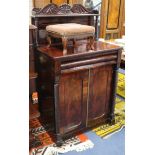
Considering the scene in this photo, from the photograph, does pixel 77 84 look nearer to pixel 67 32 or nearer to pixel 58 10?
pixel 67 32

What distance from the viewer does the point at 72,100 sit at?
178 cm

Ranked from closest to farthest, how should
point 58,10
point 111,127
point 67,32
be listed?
point 67,32 → point 58,10 → point 111,127

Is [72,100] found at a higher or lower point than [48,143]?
higher

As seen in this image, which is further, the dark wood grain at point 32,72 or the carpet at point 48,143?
the carpet at point 48,143

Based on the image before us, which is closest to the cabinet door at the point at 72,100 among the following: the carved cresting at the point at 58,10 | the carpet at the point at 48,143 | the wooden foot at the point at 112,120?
the carpet at the point at 48,143

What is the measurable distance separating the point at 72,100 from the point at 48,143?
1.64ft

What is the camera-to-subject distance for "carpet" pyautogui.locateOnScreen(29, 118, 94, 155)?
1.79m

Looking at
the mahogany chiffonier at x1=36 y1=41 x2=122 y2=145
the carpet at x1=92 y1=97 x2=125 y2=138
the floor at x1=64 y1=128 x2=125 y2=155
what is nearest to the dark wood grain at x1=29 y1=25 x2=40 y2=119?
the mahogany chiffonier at x1=36 y1=41 x2=122 y2=145

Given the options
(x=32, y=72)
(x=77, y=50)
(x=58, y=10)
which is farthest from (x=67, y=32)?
(x=32, y=72)

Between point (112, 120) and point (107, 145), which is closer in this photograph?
point (107, 145)

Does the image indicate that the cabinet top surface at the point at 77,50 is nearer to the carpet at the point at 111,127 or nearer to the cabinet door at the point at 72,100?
the cabinet door at the point at 72,100

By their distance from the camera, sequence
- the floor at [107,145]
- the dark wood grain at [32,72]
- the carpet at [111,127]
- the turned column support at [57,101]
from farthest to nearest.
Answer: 1. the carpet at [111,127]
2. the floor at [107,145]
3. the dark wood grain at [32,72]
4. the turned column support at [57,101]

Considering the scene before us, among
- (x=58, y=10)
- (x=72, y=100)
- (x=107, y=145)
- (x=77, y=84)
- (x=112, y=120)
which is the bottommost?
(x=107, y=145)

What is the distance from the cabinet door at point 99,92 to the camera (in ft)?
6.10
